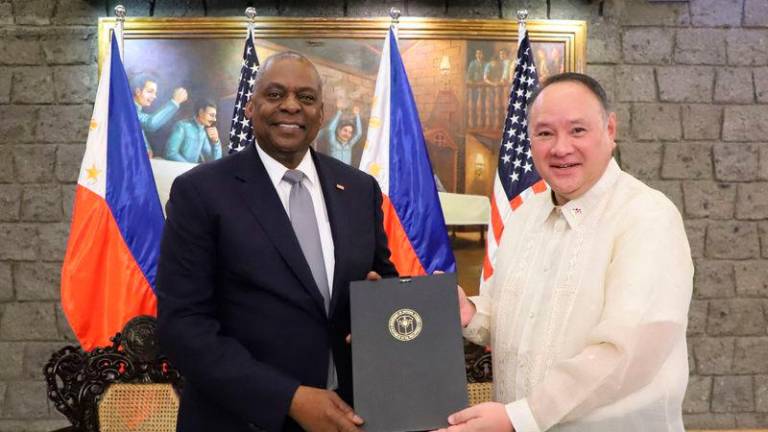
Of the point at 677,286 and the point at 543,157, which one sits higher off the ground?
the point at 543,157

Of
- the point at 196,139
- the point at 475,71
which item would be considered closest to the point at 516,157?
the point at 475,71

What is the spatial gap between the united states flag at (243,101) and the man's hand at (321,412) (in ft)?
7.79

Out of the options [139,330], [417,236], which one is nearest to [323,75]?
[417,236]

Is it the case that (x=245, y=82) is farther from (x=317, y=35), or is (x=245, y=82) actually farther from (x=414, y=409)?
(x=414, y=409)

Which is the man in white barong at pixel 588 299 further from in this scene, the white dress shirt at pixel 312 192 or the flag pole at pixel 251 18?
the flag pole at pixel 251 18

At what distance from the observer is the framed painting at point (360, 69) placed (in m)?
4.20

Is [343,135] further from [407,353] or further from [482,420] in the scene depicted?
[482,420]

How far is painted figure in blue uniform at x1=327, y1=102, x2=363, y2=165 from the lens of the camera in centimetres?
425

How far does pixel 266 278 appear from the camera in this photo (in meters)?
1.87

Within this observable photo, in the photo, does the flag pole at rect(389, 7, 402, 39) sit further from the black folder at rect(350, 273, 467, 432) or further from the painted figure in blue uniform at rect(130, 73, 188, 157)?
the black folder at rect(350, 273, 467, 432)

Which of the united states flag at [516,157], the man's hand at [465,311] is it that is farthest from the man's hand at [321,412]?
the united states flag at [516,157]

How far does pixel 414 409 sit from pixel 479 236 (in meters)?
2.55

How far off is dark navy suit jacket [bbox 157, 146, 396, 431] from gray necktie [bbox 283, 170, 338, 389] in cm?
3

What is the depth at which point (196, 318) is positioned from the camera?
1854mm
